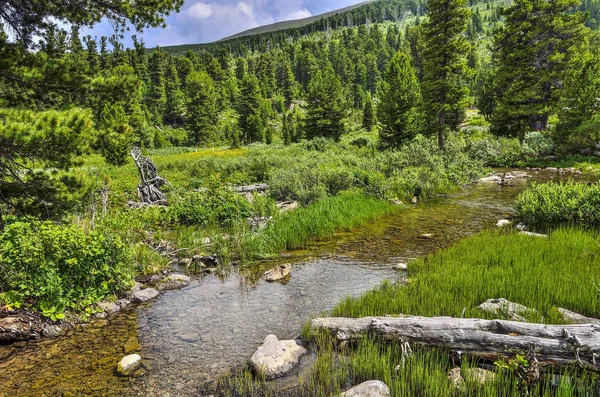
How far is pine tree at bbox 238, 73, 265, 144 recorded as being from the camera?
66625 millimetres

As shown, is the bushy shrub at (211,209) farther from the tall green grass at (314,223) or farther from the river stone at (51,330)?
the river stone at (51,330)

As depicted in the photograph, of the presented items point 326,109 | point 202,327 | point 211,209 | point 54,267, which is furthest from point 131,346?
point 326,109

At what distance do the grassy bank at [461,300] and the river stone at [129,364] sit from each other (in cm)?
150

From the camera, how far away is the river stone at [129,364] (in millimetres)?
5113

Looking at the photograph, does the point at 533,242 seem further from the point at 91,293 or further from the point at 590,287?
the point at 91,293

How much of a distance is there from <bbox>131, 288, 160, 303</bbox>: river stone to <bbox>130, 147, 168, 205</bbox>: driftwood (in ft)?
30.9

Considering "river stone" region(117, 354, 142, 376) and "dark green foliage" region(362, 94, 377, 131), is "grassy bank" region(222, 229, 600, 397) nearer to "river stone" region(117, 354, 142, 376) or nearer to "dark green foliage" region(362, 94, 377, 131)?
"river stone" region(117, 354, 142, 376)

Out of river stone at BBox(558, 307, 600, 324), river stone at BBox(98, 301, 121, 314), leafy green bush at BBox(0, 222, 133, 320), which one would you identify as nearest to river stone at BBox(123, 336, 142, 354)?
river stone at BBox(98, 301, 121, 314)

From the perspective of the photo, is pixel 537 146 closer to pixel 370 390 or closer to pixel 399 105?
pixel 399 105

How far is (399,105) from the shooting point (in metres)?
35.0

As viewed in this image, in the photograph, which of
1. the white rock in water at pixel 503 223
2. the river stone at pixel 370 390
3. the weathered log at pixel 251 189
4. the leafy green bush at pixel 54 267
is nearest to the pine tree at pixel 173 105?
the weathered log at pixel 251 189

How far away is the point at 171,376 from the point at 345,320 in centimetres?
277

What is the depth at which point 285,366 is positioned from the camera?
4.90 metres

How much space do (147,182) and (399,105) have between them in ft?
87.7
